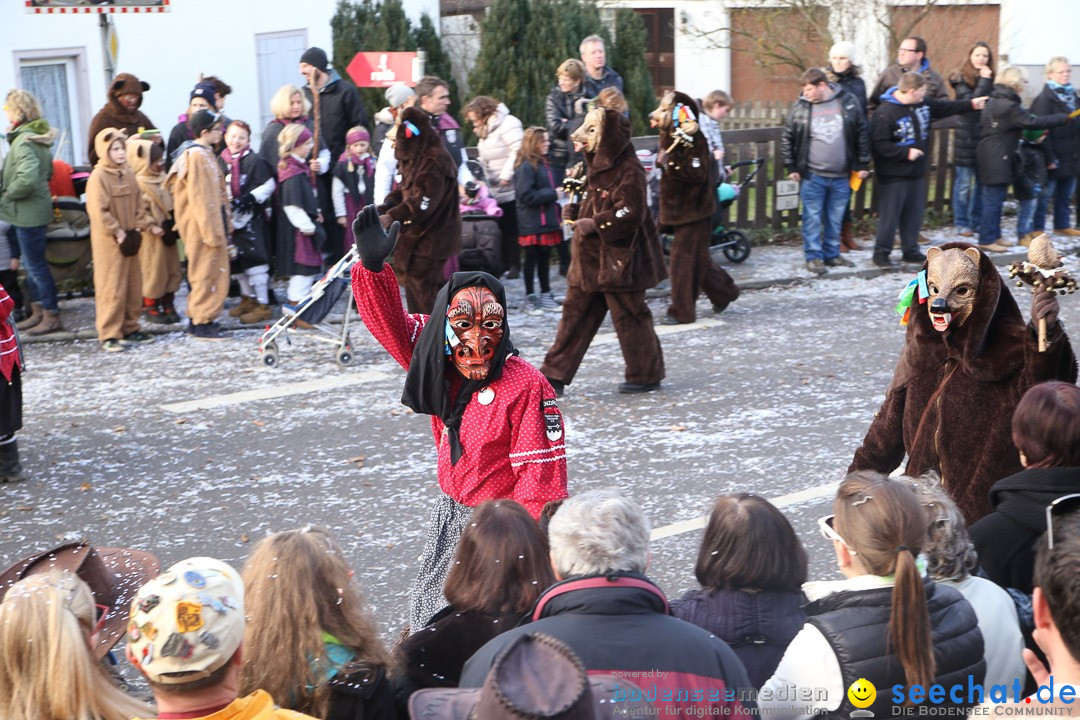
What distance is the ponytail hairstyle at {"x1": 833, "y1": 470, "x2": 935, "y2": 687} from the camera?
10.1ft

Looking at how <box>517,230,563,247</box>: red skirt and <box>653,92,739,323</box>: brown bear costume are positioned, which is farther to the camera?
<box>517,230,563,247</box>: red skirt

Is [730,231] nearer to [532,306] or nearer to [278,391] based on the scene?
[532,306]

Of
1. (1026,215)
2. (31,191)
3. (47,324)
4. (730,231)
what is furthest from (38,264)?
(1026,215)

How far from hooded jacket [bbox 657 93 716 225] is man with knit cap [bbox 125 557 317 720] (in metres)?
7.84

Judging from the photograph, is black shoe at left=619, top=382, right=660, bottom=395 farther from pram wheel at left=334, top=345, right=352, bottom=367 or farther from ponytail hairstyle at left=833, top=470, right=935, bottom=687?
ponytail hairstyle at left=833, top=470, right=935, bottom=687

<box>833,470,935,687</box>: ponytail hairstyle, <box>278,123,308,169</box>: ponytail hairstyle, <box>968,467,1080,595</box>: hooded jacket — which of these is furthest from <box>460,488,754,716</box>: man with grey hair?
<box>278,123,308,169</box>: ponytail hairstyle

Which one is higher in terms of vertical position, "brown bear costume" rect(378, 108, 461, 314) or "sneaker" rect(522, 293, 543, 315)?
"brown bear costume" rect(378, 108, 461, 314)

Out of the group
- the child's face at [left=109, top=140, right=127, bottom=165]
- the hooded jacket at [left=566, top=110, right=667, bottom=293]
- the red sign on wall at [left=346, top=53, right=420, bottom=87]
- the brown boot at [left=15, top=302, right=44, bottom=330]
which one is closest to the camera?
the hooded jacket at [left=566, top=110, right=667, bottom=293]

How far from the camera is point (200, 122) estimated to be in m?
10.6

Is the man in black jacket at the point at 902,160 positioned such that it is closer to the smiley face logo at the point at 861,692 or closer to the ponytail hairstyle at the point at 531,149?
the ponytail hairstyle at the point at 531,149

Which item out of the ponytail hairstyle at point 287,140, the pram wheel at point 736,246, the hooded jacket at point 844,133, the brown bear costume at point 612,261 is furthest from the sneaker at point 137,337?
the hooded jacket at point 844,133

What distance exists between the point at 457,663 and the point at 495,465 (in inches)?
49.5

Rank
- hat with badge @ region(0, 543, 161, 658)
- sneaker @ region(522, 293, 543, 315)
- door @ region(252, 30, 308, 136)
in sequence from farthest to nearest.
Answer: door @ region(252, 30, 308, 136) → sneaker @ region(522, 293, 543, 315) → hat with badge @ region(0, 543, 161, 658)

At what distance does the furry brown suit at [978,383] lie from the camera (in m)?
4.66
